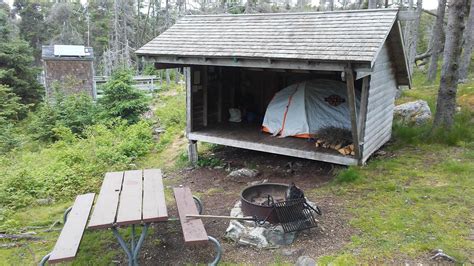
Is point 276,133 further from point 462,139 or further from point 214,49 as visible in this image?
point 462,139

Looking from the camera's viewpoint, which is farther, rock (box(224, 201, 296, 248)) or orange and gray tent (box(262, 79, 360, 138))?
orange and gray tent (box(262, 79, 360, 138))

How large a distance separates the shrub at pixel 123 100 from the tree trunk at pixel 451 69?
974 cm

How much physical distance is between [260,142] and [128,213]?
4128 millimetres

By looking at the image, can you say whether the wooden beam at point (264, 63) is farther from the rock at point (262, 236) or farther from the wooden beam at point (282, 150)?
the rock at point (262, 236)

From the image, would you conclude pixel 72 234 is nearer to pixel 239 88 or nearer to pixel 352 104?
pixel 352 104

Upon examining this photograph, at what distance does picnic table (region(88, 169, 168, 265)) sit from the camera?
11.4ft

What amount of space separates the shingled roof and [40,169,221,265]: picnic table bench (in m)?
2.99

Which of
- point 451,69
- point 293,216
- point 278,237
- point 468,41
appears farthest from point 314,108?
point 468,41

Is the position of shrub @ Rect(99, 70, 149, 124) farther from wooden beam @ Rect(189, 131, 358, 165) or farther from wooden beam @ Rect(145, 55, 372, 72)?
wooden beam @ Rect(145, 55, 372, 72)

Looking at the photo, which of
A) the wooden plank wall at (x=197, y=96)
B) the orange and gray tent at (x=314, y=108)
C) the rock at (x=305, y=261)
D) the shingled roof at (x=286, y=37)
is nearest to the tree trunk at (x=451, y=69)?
the shingled roof at (x=286, y=37)

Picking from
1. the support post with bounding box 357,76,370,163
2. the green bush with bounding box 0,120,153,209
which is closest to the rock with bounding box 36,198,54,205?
the green bush with bounding box 0,120,153,209

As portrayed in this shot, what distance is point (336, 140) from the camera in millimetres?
6965

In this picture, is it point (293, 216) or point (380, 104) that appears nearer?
point (293, 216)

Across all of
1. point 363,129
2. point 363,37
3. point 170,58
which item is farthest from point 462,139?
point 170,58
